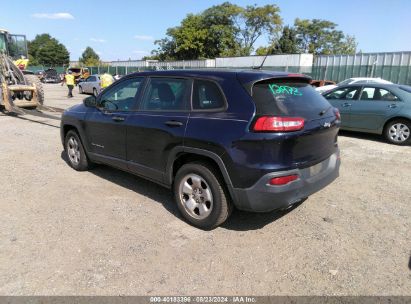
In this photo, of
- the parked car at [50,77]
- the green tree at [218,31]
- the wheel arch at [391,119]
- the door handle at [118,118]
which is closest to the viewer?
the door handle at [118,118]

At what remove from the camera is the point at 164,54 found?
69.0m

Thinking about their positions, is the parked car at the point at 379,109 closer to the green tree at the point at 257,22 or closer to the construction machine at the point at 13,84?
the construction machine at the point at 13,84

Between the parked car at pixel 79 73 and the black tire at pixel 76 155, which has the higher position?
the parked car at pixel 79 73

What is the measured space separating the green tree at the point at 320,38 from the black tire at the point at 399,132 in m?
73.9

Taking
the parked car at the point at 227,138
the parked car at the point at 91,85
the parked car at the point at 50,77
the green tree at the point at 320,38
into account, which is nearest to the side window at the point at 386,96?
the parked car at the point at 227,138

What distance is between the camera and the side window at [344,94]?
9.27 m

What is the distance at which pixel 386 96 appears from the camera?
8672 mm

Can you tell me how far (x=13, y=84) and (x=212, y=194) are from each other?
12805 millimetres

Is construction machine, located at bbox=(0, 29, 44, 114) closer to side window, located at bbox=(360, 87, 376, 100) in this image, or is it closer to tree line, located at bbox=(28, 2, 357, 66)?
side window, located at bbox=(360, 87, 376, 100)

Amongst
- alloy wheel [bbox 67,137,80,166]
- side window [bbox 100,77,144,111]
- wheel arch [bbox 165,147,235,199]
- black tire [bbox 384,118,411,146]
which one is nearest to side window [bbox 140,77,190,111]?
side window [bbox 100,77,144,111]

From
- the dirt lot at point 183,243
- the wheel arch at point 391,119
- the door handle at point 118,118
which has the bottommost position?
the dirt lot at point 183,243

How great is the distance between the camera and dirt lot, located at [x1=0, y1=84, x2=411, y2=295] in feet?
9.93

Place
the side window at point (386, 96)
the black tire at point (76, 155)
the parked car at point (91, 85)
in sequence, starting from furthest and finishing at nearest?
the parked car at point (91, 85) < the side window at point (386, 96) < the black tire at point (76, 155)

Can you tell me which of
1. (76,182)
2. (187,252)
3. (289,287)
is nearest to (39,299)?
(187,252)
